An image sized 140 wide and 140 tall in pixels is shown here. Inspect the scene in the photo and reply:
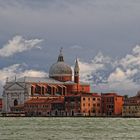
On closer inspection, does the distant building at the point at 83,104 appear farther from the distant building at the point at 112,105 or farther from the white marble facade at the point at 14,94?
the white marble facade at the point at 14,94

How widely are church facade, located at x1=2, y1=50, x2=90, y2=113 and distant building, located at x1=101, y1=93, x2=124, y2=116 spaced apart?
1130 centimetres

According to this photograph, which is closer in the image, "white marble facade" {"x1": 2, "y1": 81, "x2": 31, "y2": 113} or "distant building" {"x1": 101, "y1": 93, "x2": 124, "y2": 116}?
"distant building" {"x1": 101, "y1": 93, "x2": 124, "y2": 116}

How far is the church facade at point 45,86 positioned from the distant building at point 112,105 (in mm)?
11296

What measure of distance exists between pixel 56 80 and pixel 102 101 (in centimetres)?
1630

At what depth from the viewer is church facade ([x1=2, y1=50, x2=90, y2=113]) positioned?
381ft

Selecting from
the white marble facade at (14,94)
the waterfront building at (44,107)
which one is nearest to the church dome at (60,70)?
the waterfront building at (44,107)

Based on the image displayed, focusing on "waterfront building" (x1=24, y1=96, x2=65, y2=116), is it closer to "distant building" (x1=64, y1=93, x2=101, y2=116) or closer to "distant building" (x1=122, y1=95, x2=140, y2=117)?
"distant building" (x1=64, y1=93, x2=101, y2=116)

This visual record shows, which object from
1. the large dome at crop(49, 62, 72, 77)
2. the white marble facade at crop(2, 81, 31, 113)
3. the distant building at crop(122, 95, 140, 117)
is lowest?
the distant building at crop(122, 95, 140, 117)

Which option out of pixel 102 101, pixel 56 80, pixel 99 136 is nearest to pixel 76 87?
pixel 56 80

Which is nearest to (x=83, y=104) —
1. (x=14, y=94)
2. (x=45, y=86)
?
(x=45, y=86)

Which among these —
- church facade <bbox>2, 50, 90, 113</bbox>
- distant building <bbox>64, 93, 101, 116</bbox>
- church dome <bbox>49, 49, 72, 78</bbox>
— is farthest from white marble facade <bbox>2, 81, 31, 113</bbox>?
church dome <bbox>49, 49, 72, 78</bbox>

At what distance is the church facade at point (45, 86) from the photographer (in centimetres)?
11619

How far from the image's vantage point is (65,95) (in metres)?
117

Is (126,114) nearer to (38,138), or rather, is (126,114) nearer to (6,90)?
(6,90)
